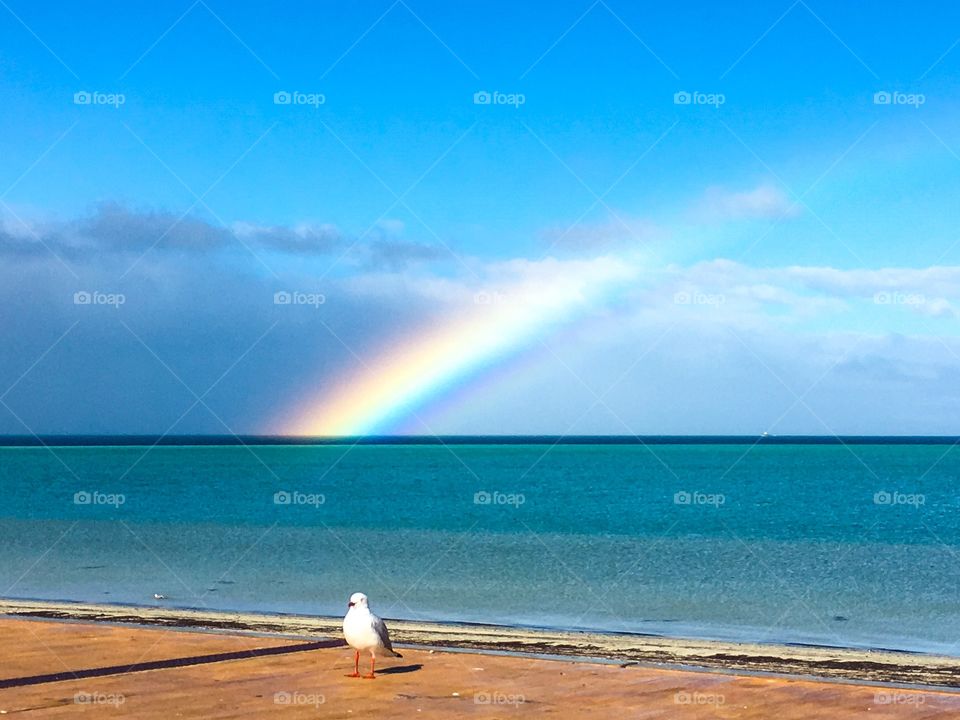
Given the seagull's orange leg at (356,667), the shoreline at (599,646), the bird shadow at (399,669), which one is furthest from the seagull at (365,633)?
the shoreline at (599,646)

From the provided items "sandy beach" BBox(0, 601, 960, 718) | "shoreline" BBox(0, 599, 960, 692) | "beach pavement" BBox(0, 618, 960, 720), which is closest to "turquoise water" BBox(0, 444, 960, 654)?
"shoreline" BBox(0, 599, 960, 692)

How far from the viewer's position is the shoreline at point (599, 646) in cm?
1310

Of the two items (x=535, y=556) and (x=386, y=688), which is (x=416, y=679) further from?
(x=535, y=556)

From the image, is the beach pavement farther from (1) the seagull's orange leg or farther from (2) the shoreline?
(2) the shoreline

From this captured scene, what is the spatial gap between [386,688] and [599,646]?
17.2 feet

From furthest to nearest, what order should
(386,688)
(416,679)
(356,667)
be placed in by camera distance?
1. (356,667)
2. (416,679)
3. (386,688)

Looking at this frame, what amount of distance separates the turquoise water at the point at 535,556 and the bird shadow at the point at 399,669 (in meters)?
8.58

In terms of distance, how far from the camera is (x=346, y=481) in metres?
97.6

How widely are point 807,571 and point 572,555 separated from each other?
286 inches

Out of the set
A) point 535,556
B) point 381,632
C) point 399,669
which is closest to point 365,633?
point 381,632

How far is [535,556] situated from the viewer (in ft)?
119

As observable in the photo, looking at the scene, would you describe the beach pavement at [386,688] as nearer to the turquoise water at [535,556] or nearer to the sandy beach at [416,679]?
the sandy beach at [416,679]

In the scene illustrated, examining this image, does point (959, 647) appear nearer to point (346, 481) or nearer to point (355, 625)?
point (355, 625)

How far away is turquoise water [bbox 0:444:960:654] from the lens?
23.3 m
